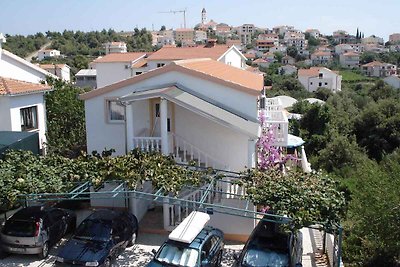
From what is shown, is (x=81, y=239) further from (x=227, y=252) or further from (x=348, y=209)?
(x=348, y=209)

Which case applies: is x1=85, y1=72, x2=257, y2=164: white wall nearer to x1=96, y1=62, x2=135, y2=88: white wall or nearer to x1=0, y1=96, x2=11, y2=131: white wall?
x1=0, y1=96, x2=11, y2=131: white wall

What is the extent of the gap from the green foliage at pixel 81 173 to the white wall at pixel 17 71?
14.6 metres

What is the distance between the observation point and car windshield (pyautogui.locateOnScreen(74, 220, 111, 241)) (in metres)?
13.5

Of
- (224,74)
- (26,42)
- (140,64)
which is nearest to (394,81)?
(140,64)

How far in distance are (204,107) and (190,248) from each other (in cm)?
565

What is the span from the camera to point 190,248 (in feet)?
40.5

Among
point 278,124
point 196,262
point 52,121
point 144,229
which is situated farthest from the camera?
point 52,121

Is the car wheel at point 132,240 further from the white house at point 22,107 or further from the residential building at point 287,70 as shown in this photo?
the residential building at point 287,70

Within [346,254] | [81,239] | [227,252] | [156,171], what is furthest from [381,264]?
[81,239]

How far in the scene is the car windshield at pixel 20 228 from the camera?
1354cm

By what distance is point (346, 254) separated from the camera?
14.9 m

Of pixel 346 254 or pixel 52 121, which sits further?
pixel 52 121

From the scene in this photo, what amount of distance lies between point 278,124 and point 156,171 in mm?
10579

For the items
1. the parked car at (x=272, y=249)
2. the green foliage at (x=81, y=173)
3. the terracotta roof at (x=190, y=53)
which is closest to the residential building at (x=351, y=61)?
the terracotta roof at (x=190, y=53)
